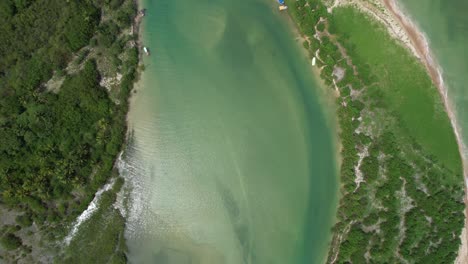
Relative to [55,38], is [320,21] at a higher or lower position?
higher

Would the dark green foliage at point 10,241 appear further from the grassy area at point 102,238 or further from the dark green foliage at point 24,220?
the grassy area at point 102,238

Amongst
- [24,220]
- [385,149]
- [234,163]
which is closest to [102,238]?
[24,220]

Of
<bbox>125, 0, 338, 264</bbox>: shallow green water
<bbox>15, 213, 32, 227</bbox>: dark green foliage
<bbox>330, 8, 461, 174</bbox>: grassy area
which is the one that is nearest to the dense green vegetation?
<bbox>330, 8, 461, 174</bbox>: grassy area

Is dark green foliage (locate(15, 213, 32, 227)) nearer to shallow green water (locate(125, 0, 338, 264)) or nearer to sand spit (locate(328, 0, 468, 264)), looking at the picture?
shallow green water (locate(125, 0, 338, 264))

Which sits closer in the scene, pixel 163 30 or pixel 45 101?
pixel 45 101

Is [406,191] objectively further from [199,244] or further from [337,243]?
[199,244]

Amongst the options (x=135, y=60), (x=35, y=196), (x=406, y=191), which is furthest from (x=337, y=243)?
(x=35, y=196)

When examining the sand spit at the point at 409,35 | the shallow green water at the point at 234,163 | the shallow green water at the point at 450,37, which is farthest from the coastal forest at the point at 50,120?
the shallow green water at the point at 450,37
